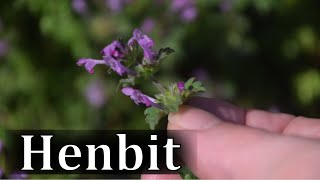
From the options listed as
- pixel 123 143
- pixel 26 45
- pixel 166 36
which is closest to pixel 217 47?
pixel 166 36

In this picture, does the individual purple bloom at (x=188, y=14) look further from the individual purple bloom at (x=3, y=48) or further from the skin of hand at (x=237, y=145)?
the skin of hand at (x=237, y=145)

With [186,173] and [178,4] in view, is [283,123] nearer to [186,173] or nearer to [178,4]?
[186,173]

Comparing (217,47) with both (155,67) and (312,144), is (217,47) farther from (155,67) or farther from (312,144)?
(312,144)

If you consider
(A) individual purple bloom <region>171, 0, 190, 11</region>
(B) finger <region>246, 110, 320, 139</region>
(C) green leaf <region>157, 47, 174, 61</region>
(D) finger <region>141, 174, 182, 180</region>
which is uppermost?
(A) individual purple bloom <region>171, 0, 190, 11</region>

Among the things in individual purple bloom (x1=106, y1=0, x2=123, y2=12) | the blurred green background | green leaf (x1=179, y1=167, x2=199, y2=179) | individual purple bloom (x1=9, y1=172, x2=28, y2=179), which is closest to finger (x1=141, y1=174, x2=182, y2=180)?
green leaf (x1=179, y1=167, x2=199, y2=179)

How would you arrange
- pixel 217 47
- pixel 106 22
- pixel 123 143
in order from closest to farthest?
pixel 123 143 → pixel 106 22 → pixel 217 47

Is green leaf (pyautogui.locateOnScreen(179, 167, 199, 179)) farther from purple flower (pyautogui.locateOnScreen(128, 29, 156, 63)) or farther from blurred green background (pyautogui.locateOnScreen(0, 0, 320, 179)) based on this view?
blurred green background (pyautogui.locateOnScreen(0, 0, 320, 179))
